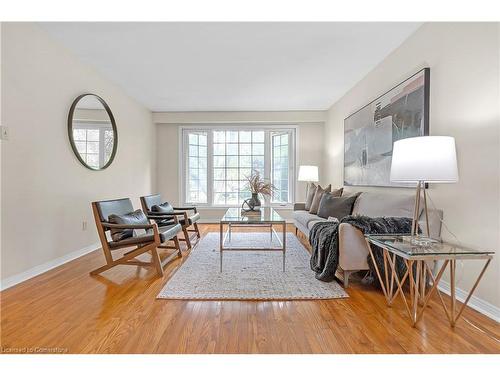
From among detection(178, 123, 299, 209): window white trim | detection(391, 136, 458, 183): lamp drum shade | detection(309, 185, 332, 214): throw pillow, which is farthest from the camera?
detection(178, 123, 299, 209): window white trim

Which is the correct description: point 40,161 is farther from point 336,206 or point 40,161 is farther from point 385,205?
point 385,205

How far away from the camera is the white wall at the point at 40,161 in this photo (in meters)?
2.55

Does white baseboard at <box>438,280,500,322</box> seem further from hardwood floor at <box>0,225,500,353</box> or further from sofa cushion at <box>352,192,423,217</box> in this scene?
sofa cushion at <box>352,192,423,217</box>

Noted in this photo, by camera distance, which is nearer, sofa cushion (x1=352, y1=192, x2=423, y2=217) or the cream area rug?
the cream area rug

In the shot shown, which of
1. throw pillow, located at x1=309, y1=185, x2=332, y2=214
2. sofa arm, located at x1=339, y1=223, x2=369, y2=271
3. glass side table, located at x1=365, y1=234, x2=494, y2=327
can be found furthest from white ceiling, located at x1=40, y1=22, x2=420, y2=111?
glass side table, located at x1=365, y1=234, x2=494, y2=327

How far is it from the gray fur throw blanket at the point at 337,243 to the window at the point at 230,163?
3.65 m

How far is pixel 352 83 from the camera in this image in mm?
4465

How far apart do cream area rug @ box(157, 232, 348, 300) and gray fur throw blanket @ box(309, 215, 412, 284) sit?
0.44ft

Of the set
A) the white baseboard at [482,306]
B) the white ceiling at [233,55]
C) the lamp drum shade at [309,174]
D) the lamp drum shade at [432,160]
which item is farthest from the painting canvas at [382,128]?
the white baseboard at [482,306]

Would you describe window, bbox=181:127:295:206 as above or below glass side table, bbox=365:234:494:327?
above

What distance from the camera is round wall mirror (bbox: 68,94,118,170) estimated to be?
11.4ft

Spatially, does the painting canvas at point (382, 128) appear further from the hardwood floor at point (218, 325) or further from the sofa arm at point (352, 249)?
the hardwood floor at point (218, 325)
